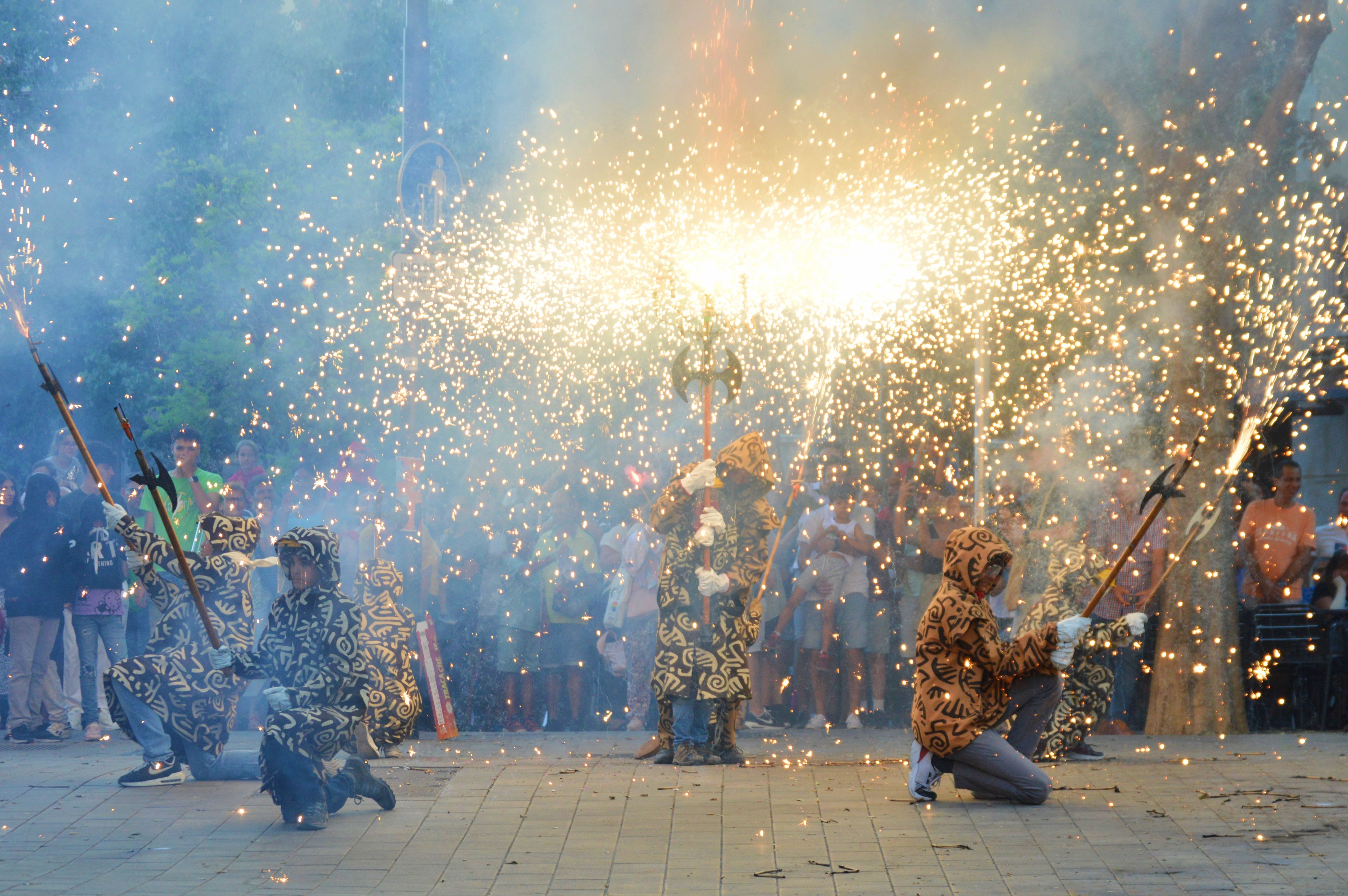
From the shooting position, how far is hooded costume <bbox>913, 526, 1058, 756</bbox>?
22.6 feet

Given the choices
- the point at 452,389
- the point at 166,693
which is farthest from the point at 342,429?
the point at 166,693

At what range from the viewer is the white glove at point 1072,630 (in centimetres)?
674

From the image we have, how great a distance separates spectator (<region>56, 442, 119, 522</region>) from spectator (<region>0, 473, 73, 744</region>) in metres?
0.14

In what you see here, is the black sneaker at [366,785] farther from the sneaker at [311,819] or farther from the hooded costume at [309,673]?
the sneaker at [311,819]

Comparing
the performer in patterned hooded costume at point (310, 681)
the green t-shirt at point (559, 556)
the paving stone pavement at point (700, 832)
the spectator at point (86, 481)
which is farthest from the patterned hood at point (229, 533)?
the green t-shirt at point (559, 556)

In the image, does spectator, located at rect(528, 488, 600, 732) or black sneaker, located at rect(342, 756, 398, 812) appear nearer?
black sneaker, located at rect(342, 756, 398, 812)

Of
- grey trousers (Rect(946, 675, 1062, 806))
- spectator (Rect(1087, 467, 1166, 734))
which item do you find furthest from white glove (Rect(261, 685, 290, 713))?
spectator (Rect(1087, 467, 1166, 734))

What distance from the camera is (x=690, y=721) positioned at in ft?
27.5

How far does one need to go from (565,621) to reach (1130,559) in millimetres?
3961

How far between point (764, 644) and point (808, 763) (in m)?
1.90

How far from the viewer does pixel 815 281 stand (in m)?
12.4

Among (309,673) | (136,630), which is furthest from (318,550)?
(136,630)

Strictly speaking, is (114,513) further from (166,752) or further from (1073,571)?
(1073,571)

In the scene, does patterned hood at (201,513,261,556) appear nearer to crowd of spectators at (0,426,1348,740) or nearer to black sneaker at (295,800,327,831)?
crowd of spectators at (0,426,1348,740)
